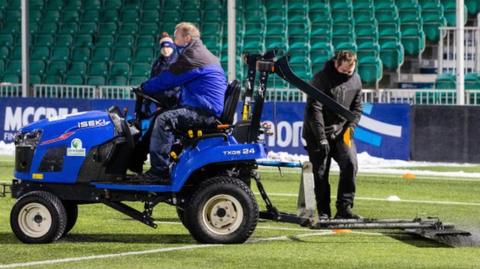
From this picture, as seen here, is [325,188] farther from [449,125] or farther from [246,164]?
[449,125]

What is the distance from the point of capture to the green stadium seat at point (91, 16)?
33.2m

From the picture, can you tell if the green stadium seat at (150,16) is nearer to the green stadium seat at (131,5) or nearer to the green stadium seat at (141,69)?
the green stadium seat at (131,5)

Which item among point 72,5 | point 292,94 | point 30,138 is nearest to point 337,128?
point 30,138

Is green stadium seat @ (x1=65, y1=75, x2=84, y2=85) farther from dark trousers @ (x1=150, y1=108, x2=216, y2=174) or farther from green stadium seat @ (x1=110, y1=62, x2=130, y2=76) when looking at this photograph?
dark trousers @ (x1=150, y1=108, x2=216, y2=174)

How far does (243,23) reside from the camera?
31031 millimetres

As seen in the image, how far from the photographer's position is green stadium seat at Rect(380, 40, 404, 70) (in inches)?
1108

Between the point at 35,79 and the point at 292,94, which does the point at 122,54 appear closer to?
the point at 35,79

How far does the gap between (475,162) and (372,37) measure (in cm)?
706

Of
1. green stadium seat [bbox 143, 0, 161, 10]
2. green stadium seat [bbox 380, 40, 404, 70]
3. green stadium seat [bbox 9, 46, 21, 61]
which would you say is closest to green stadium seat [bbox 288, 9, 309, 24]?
green stadium seat [bbox 380, 40, 404, 70]

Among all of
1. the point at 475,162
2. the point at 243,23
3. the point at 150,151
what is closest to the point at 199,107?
the point at 150,151

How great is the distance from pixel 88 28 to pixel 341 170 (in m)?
20.8

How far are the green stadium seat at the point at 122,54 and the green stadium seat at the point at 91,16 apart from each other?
1521 millimetres

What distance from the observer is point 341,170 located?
12992 mm

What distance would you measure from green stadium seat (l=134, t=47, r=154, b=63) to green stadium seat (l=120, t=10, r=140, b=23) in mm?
1387
